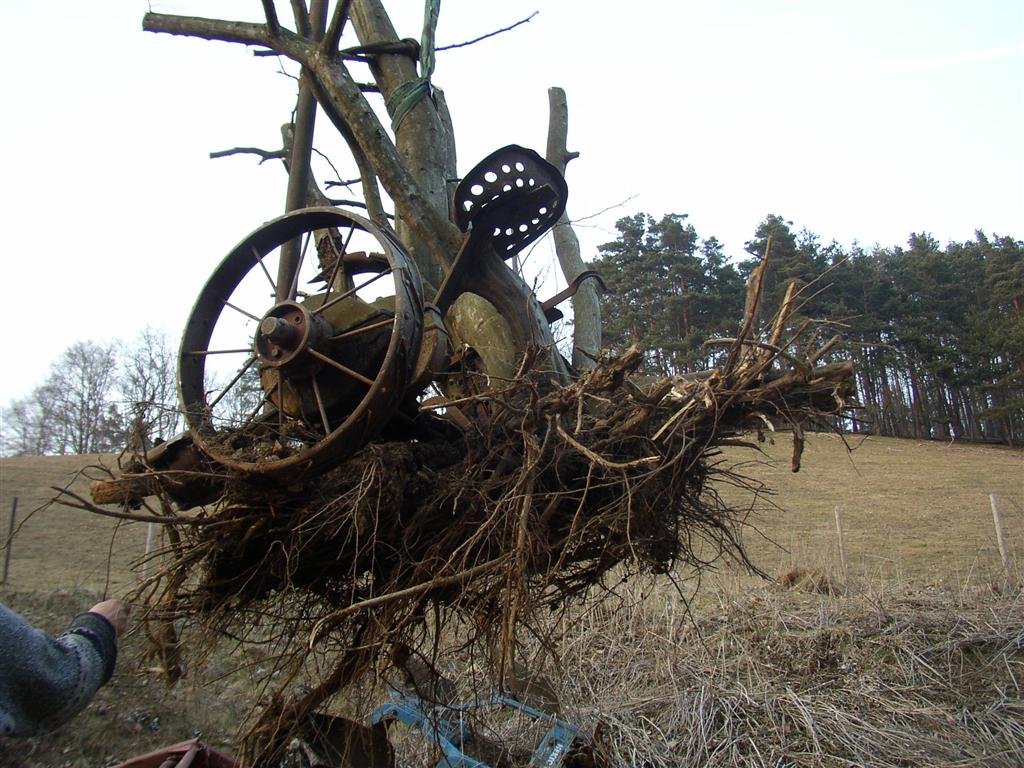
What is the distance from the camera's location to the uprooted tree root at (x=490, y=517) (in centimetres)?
180

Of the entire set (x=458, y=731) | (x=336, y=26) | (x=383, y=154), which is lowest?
(x=458, y=731)

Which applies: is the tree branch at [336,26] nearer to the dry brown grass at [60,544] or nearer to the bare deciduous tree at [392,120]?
the bare deciduous tree at [392,120]

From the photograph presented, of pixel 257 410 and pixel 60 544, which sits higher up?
pixel 257 410

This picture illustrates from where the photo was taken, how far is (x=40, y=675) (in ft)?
5.41

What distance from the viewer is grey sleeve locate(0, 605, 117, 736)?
1.60 m

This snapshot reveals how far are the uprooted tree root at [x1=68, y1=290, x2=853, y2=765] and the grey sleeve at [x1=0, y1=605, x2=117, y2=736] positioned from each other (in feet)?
1.16

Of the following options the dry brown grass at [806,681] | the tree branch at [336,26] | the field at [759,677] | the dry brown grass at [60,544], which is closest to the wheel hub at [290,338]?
the field at [759,677]

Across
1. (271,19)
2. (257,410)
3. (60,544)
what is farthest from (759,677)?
(60,544)

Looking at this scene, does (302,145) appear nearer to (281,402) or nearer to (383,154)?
(383,154)

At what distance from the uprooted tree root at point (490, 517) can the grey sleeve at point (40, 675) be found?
354 mm

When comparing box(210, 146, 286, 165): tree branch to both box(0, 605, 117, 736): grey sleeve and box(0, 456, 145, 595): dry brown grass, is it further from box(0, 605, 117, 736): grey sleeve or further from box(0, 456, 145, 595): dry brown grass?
box(0, 605, 117, 736): grey sleeve

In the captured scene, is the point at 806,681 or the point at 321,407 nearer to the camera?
the point at 321,407

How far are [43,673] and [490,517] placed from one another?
1.19 metres

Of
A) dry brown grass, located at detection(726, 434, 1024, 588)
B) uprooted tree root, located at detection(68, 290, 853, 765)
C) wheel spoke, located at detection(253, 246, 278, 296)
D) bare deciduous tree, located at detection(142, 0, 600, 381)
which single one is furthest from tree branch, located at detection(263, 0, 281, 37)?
dry brown grass, located at detection(726, 434, 1024, 588)
